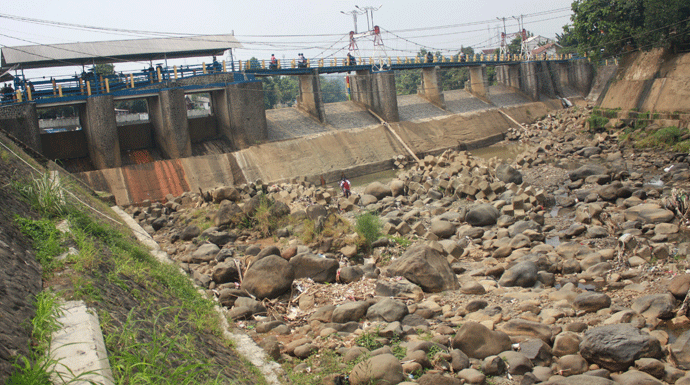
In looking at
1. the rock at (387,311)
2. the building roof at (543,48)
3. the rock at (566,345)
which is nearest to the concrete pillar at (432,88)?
the rock at (387,311)

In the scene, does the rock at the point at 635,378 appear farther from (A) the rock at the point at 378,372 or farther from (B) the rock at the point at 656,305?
(A) the rock at the point at 378,372

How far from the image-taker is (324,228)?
14.4 metres

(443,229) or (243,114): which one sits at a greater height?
(243,114)

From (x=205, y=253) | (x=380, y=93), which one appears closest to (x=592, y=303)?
(x=205, y=253)

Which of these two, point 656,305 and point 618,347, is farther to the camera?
point 656,305

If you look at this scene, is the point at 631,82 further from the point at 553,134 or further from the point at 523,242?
the point at 523,242

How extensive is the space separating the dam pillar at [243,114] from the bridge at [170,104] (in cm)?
5

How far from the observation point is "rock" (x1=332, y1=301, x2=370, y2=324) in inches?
356

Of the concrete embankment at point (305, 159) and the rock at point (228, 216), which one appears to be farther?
the concrete embankment at point (305, 159)

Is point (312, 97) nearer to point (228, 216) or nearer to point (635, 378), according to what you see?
point (228, 216)

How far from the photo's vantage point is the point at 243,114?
29344mm

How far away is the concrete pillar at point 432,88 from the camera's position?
142 ft

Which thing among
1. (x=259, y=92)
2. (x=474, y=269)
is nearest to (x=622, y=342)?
(x=474, y=269)

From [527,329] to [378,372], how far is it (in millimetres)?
3006
